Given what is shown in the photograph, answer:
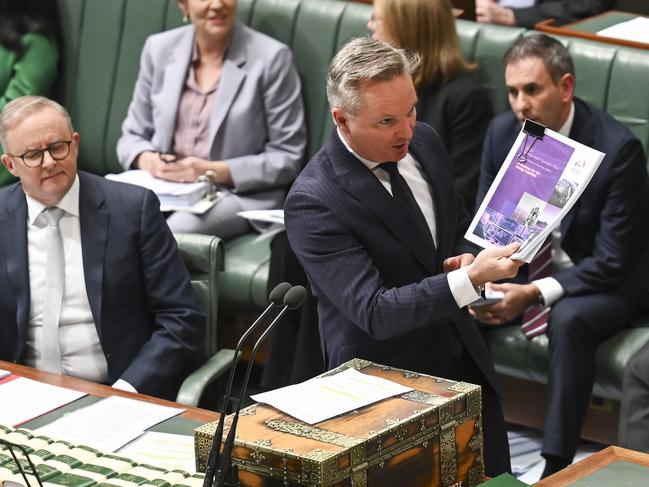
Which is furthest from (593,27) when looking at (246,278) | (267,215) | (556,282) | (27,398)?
(27,398)

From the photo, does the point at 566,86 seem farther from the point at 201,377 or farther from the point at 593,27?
the point at 201,377

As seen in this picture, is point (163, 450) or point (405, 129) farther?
point (405, 129)

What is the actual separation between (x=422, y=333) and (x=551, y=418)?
45.9 inches

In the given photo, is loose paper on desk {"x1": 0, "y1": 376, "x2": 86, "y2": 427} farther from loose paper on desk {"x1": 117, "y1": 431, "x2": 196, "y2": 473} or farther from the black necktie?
the black necktie

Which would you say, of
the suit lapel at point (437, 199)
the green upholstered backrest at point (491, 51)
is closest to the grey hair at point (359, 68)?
the suit lapel at point (437, 199)

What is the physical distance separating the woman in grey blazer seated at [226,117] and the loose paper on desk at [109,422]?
1931mm

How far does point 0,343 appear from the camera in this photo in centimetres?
367

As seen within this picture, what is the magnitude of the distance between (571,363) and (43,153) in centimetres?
174

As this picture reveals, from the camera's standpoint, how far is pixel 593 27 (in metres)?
5.04

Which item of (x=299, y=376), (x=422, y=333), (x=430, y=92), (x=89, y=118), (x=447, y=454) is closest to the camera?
(x=447, y=454)

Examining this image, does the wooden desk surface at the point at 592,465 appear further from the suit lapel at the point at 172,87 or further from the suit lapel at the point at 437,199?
the suit lapel at the point at 172,87

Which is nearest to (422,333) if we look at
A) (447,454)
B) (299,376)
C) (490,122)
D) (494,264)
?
(494,264)

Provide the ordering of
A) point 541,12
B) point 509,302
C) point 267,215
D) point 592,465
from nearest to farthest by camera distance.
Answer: point 592,465
point 509,302
point 267,215
point 541,12

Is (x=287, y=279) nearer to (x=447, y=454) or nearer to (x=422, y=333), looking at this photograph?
(x=422, y=333)
